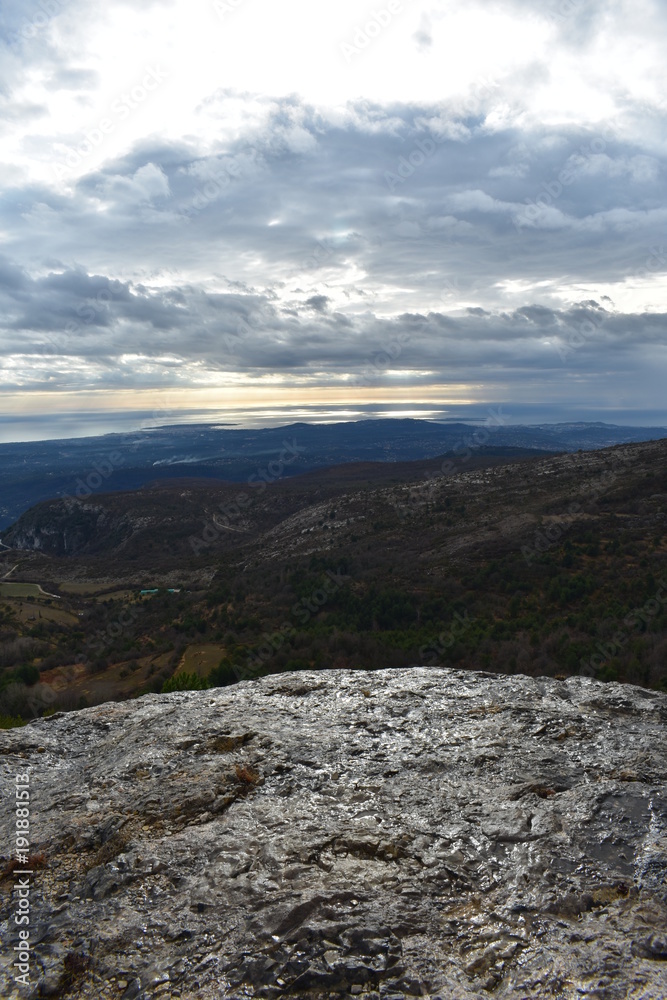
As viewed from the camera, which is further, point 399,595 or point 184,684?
point 399,595

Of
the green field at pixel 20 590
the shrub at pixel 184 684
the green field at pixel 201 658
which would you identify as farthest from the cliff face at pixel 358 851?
the green field at pixel 20 590

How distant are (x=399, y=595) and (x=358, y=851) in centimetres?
3507

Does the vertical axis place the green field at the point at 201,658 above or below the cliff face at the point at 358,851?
below

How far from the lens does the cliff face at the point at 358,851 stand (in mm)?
5133

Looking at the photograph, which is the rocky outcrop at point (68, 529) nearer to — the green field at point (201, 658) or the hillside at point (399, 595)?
the hillside at point (399, 595)

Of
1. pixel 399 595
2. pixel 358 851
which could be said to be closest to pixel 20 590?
pixel 399 595

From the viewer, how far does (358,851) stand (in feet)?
21.9

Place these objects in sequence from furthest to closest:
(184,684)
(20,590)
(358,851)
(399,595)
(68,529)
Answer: (68,529)
(20,590)
(399,595)
(184,684)
(358,851)

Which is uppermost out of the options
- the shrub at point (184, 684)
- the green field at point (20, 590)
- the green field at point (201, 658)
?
the shrub at point (184, 684)

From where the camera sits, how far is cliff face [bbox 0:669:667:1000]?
16.8ft

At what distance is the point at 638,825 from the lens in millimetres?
6695

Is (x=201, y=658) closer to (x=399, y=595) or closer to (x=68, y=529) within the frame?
(x=399, y=595)

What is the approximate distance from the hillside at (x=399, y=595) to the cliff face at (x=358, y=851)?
534 inches

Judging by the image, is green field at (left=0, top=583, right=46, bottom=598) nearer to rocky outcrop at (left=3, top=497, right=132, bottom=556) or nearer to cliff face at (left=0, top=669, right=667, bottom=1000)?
rocky outcrop at (left=3, top=497, right=132, bottom=556)
